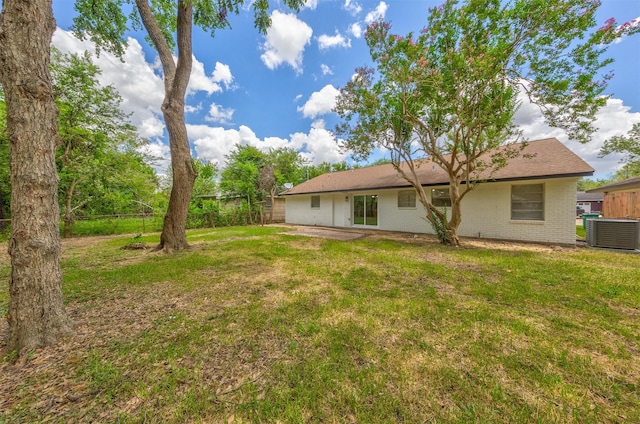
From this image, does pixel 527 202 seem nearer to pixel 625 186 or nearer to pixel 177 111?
pixel 625 186

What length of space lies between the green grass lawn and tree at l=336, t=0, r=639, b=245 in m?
4.25

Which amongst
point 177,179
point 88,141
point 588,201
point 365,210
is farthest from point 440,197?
point 588,201

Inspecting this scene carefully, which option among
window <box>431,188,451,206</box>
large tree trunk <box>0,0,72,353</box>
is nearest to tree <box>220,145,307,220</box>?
window <box>431,188,451,206</box>

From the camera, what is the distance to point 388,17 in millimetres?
6520

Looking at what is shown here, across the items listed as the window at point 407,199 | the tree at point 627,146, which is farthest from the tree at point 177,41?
the tree at point 627,146

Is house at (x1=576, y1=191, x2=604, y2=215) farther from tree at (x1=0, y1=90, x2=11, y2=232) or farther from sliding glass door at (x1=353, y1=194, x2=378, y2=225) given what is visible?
tree at (x1=0, y1=90, x2=11, y2=232)

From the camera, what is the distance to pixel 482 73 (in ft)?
18.5

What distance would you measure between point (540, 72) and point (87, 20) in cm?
1373

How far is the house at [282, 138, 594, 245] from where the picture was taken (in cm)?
727

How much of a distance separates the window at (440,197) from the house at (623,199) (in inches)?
232

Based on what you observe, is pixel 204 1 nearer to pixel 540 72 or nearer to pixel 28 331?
pixel 28 331

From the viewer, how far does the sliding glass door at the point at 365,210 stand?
11.9m

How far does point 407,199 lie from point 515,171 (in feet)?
13.2

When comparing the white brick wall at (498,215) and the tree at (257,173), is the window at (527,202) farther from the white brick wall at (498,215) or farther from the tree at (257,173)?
the tree at (257,173)
